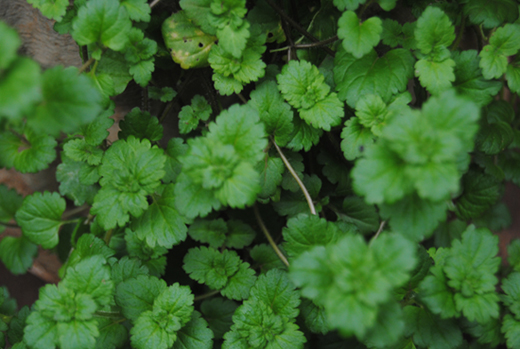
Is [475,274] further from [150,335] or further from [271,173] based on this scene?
[150,335]

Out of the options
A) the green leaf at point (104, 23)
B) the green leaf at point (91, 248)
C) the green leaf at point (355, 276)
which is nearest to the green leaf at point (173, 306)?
the green leaf at point (91, 248)

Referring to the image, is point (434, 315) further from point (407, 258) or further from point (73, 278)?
point (73, 278)

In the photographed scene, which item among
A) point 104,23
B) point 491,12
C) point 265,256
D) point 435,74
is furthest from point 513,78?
point 104,23

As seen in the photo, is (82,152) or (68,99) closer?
(68,99)

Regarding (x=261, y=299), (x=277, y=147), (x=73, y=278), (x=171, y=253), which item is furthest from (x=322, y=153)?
(x=73, y=278)

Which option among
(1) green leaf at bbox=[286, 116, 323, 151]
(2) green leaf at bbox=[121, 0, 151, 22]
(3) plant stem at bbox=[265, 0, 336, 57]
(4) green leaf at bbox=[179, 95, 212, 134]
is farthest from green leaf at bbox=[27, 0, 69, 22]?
(1) green leaf at bbox=[286, 116, 323, 151]

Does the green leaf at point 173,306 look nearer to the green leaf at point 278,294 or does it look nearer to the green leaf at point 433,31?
the green leaf at point 278,294
